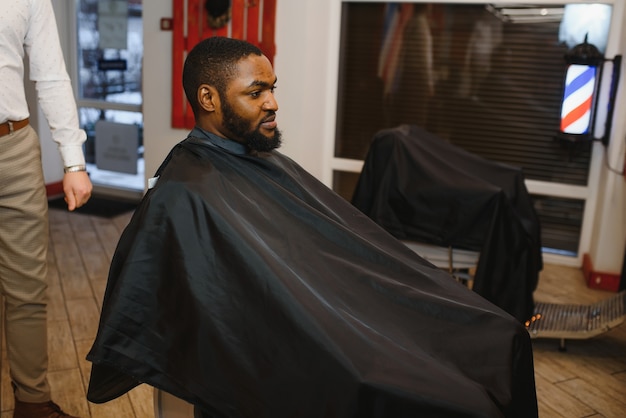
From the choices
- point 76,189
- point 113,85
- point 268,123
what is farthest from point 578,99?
point 113,85

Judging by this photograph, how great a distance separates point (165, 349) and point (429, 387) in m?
0.52

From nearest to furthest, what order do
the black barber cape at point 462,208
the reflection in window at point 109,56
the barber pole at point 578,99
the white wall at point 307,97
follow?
the black barber cape at point 462,208 < the barber pole at point 578,99 < the white wall at point 307,97 < the reflection in window at point 109,56

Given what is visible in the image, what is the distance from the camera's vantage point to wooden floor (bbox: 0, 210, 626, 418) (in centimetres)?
221

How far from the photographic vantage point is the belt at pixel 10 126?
1.72 m

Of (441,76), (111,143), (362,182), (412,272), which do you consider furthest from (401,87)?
(412,272)

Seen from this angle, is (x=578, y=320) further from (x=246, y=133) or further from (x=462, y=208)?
(x=246, y=133)

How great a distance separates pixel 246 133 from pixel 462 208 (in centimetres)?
140

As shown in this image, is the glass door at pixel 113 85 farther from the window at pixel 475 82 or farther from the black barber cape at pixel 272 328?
the black barber cape at pixel 272 328

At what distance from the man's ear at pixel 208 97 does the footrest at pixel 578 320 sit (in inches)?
72.2

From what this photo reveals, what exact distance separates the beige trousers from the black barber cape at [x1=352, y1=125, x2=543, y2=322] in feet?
4.72

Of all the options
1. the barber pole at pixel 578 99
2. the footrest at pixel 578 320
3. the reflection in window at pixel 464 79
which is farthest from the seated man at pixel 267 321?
the reflection in window at pixel 464 79

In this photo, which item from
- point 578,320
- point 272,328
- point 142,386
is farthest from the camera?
point 578,320

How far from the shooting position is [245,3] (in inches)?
151

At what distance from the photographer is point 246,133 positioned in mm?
1484
